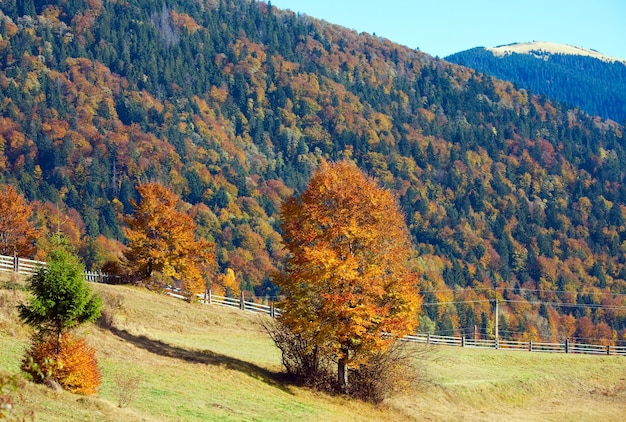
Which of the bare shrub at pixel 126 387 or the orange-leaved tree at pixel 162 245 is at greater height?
the orange-leaved tree at pixel 162 245

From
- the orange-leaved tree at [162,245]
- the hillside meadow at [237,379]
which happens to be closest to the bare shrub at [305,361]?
the hillside meadow at [237,379]

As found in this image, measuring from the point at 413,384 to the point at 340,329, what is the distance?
7.42 meters

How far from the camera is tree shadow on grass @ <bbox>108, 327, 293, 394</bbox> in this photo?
4338 cm

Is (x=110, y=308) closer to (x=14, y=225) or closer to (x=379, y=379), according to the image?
(x=379, y=379)

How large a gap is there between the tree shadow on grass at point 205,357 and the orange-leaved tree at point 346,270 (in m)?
2.15

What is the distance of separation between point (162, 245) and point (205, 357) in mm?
24577

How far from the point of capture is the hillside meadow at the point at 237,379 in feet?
112

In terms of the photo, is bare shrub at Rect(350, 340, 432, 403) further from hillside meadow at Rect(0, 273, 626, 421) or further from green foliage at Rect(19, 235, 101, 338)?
green foliage at Rect(19, 235, 101, 338)

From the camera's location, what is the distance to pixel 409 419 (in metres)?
43.4

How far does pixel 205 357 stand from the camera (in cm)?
4472

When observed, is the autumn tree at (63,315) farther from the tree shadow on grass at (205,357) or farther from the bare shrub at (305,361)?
the bare shrub at (305,361)

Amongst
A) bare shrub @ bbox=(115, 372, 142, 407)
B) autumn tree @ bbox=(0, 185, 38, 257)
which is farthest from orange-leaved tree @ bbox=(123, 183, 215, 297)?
bare shrub @ bbox=(115, 372, 142, 407)

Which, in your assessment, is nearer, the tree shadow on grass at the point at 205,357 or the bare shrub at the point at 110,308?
the tree shadow on grass at the point at 205,357

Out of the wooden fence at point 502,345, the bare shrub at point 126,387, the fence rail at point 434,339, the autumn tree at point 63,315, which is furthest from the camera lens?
the wooden fence at point 502,345
